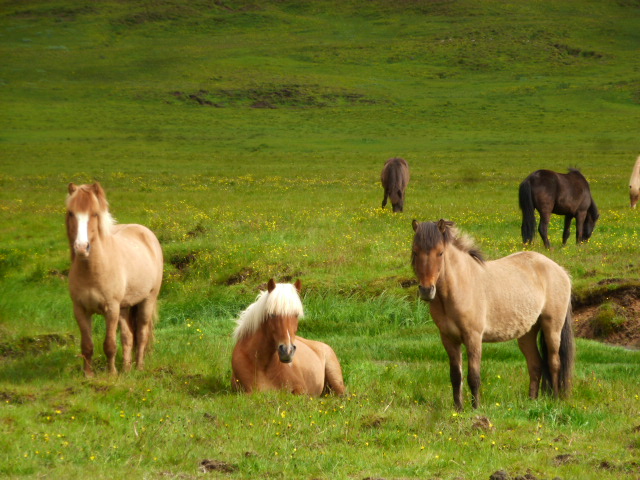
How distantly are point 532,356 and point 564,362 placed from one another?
17.1 inches

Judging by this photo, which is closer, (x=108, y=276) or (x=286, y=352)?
(x=286, y=352)

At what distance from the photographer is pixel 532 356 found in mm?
9836

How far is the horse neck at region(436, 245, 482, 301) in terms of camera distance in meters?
8.45

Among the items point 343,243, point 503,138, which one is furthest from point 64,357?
point 503,138

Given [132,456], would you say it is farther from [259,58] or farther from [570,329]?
[259,58]

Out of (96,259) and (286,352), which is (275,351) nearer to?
(286,352)

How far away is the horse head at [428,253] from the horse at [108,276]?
3444 millimetres

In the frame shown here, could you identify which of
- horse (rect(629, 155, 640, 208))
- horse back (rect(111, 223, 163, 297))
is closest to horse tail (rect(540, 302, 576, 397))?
horse back (rect(111, 223, 163, 297))

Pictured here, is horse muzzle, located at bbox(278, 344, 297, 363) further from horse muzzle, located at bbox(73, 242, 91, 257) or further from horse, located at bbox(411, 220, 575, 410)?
horse muzzle, located at bbox(73, 242, 91, 257)

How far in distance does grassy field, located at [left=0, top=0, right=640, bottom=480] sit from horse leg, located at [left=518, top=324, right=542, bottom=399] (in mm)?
444

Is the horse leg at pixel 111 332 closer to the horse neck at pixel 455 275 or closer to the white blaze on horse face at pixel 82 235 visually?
the white blaze on horse face at pixel 82 235

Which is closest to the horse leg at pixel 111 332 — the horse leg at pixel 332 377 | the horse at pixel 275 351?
the horse at pixel 275 351

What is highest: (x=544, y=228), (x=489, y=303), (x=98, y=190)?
(x=98, y=190)

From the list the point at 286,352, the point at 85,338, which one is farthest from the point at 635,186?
the point at 85,338
